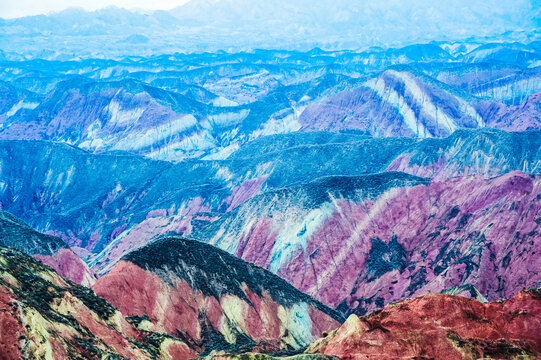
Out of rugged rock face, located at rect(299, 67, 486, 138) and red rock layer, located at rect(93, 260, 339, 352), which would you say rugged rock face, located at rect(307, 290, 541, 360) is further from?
rugged rock face, located at rect(299, 67, 486, 138)

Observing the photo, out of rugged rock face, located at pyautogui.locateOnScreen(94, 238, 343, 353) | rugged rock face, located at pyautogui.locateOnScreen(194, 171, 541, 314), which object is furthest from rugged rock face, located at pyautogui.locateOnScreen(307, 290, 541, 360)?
rugged rock face, located at pyautogui.locateOnScreen(194, 171, 541, 314)

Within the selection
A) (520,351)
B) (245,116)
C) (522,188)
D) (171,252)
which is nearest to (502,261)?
(522,188)

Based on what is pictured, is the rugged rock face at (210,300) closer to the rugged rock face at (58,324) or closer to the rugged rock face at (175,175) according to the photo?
the rugged rock face at (58,324)

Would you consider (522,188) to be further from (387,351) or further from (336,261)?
(387,351)

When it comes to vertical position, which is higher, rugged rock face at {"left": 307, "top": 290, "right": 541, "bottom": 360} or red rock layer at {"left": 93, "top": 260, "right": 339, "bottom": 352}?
rugged rock face at {"left": 307, "top": 290, "right": 541, "bottom": 360}

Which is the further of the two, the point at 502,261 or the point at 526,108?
the point at 526,108
